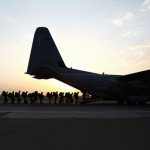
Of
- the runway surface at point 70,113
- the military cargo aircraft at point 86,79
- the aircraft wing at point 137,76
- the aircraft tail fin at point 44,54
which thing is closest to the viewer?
the runway surface at point 70,113

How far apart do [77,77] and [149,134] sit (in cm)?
2409

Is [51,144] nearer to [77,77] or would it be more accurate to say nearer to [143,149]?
[143,149]

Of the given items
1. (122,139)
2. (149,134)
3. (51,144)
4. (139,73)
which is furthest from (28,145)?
(139,73)

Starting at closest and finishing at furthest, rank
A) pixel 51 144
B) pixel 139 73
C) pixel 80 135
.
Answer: pixel 51 144, pixel 80 135, pixel 139 73

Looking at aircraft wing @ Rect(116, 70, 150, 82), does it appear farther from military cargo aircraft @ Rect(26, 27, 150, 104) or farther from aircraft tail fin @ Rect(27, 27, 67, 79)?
aircraft tail fin @ Rect(27, 27, 67, 79)

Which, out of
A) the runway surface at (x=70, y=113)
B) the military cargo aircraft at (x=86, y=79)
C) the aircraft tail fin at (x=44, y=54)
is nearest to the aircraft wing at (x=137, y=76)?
the military cargo aircraft at (x=86, y=79)

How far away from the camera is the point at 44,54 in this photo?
110ft

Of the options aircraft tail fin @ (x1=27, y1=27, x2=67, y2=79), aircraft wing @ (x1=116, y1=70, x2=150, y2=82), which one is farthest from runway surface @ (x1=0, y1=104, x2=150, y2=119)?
aircraft tail fin @ (x1=27, y1=27, x2=67, y2=79)

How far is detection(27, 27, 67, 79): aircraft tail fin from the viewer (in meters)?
33.2

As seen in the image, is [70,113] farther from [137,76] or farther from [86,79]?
[137,76]

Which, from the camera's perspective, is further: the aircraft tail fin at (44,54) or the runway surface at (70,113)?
the aircraft tail fin at (44,54)

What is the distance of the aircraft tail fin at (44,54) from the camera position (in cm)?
3322

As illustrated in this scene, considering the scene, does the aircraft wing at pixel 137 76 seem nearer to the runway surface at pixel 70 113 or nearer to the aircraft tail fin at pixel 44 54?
the aircraft tail fin at pixel 44 54

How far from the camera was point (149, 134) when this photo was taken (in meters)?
9.16
